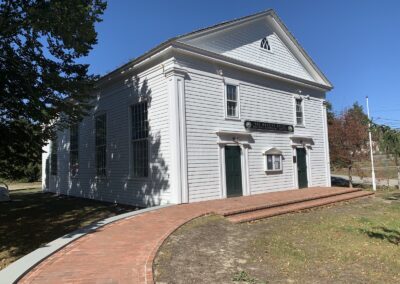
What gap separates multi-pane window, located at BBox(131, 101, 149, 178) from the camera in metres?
15.0

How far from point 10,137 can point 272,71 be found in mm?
11616

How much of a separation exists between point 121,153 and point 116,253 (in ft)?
31.0

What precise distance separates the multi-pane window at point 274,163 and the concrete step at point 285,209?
8.75ft

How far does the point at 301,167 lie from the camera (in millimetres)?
19281

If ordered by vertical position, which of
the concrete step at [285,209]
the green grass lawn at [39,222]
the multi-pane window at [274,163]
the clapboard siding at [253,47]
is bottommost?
the green grass lawn at [39,222]

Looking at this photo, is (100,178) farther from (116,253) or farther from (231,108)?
(116,253)

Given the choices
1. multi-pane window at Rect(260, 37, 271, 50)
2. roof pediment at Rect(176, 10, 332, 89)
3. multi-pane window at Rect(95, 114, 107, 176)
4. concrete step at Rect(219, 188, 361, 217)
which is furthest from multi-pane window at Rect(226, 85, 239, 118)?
multi-pane window at Rect(95, 114, 107, 176)

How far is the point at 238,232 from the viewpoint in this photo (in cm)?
955

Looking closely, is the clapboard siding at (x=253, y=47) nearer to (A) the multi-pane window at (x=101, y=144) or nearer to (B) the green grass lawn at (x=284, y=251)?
(A) the multi-pane window at (x=101, y=144)

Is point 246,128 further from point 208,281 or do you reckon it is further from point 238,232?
point 208,281

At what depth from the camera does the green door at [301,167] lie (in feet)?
62.6

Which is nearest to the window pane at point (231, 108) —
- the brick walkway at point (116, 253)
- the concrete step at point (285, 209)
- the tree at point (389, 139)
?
the concrete step at point (285, 209)

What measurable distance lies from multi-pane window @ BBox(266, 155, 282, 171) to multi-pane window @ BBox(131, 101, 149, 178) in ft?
18.5

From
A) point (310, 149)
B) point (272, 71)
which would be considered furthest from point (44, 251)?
point (310, 149)
